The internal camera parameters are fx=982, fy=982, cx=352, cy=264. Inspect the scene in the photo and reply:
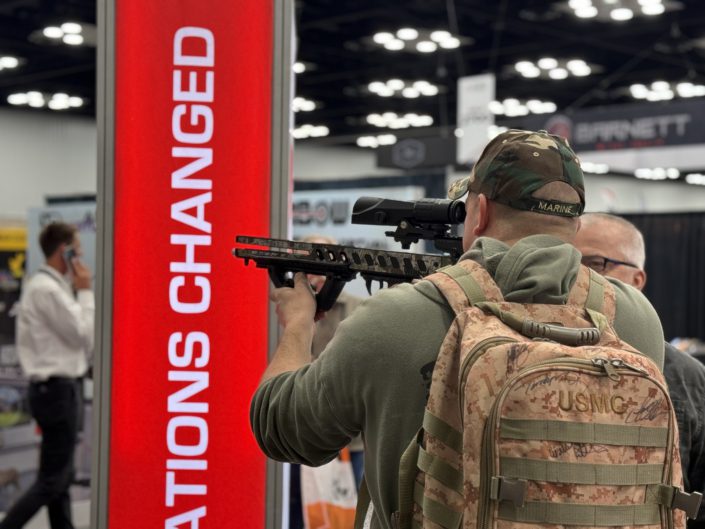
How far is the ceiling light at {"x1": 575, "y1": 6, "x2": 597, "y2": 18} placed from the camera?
369 inches

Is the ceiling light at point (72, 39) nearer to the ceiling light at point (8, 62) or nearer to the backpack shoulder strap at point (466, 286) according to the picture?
the ceiling light at point (8, 62)

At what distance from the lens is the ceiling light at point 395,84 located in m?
13.2

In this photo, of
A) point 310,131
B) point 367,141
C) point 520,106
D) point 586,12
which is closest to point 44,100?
point 310,131

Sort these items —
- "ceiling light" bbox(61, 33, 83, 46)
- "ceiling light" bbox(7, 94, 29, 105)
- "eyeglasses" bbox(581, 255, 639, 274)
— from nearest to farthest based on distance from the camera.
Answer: "eyeglasses" bbox(581, 255, 639, 274) → "ceiling light" bbox(61, 33, 83, 46) → "ceiling light" bbox(7, 94, 29, 105)

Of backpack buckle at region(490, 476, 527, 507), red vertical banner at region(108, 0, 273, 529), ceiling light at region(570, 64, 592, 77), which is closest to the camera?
backpack buckle at region(490, 476, 527, 507)

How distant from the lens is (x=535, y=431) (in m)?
1.31

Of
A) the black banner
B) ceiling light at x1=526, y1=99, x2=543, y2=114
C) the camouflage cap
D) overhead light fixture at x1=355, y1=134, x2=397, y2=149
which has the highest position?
ceiling light at x1=526, y1=99, x2=543, y2=114

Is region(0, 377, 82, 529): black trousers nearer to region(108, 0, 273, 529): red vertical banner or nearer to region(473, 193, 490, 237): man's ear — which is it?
region(108, 0, 273, 529): red vertical banner

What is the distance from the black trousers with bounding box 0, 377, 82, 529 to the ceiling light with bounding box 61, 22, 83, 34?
6.22 m

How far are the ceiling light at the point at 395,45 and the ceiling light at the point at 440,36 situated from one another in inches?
16.8

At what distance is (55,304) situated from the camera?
5.14 m

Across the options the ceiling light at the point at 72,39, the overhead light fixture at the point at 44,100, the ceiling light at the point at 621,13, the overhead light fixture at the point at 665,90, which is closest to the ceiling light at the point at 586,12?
the ceiling light at the point at 621,13

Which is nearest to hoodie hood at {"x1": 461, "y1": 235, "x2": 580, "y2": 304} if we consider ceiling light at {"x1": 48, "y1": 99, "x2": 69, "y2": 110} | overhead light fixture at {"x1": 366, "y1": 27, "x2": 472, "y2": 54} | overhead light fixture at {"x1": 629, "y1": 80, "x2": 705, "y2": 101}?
overhead light fixture at {"x1": 366, "y1": 27, "x2": 472, "y2": 54}

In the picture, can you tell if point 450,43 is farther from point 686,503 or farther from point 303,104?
point 686,503
